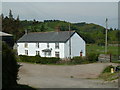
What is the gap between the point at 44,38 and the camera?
146 ft

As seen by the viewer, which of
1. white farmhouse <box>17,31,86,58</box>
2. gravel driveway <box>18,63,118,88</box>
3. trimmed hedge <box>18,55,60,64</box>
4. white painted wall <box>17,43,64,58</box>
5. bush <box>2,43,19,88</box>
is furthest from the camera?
white farmhouse <box>17,31,86,58</box>

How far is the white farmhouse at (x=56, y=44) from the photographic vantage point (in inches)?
1608

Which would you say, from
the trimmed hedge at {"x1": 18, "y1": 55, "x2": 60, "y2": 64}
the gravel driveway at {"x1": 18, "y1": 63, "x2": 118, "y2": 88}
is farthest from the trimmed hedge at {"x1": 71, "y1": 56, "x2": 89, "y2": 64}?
the gravel driveway at {"x1": 18, "y1": 63, "x2": 118, "y2": 88}

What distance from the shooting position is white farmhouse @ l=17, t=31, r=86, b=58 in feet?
134

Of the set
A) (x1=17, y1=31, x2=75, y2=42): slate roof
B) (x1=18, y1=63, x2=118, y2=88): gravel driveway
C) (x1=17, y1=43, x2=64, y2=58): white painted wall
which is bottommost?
(x1=18, y1=63, x2=118, y2=88): gravel driveway

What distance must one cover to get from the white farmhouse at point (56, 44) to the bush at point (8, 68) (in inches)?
1221

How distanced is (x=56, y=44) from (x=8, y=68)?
1297 inches

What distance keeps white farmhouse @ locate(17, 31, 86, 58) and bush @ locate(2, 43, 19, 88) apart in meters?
31.0

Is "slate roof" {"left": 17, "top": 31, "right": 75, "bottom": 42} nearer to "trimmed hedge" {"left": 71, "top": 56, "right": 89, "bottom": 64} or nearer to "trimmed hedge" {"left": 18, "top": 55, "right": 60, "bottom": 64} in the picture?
"trimmed hedge" {"left": 18, "top": 55, "right": 60, "bottom": 64}

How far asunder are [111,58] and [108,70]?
34.1 ft

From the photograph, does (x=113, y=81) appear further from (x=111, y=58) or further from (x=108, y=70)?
(x=111, y=58)

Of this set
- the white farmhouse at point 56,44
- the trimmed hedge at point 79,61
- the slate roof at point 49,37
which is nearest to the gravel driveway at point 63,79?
the trimmed hedge at point 79,61

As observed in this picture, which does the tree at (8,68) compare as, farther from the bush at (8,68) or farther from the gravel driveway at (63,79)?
the gravel driveway at (63,79)

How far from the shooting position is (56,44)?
41.7m
